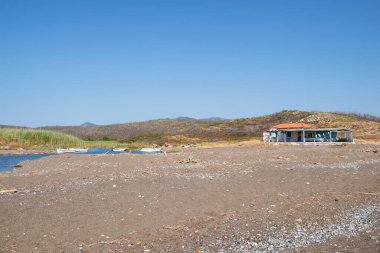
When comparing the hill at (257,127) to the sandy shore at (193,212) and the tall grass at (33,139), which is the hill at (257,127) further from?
the sandy shore at (193,212)

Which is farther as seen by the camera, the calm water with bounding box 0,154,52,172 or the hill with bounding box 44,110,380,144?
the hill with bounding box 44,110,380,144

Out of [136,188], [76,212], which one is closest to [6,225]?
[76,212]

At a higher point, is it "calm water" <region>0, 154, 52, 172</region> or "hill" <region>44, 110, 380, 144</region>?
"hill" <region>44, 110, 380, 144</region>

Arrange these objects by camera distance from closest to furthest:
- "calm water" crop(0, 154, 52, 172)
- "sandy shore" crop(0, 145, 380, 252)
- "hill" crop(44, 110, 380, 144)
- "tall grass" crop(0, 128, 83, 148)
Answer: "sandy shore" crop(0, 145, 380, 252)
"calm water" crop(0, 154, 52, 172)
"tall grass" crop(0, 128, 83, 148)
"hill" crop(44, 110, 380, 144)

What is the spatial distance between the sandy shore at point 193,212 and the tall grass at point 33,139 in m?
33.6

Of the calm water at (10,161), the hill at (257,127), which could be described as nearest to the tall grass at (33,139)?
the calm water at (10,161)

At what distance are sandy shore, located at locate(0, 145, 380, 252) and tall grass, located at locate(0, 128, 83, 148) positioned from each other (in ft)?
110

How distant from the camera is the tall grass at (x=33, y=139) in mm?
49906

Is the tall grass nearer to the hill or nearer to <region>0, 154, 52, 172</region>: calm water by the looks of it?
<region>0, 154, 52, 172</region>: calm water

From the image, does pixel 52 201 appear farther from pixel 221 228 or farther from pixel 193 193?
pixel 221 228

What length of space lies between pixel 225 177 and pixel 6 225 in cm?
1010

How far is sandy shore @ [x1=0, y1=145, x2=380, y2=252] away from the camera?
30.4 ft

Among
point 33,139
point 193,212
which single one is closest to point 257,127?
point 33,139

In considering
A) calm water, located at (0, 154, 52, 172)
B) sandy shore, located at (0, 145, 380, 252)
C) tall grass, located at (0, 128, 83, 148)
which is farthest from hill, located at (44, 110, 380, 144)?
sandy shore, located at (0, 145, 380, 252)
